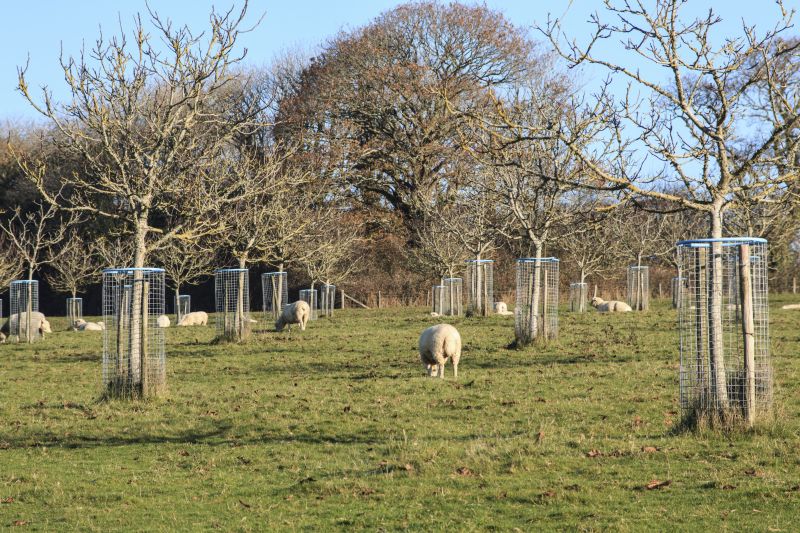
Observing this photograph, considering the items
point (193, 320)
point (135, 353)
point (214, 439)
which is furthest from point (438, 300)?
point (214, 439)

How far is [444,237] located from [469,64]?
11607 millimetres

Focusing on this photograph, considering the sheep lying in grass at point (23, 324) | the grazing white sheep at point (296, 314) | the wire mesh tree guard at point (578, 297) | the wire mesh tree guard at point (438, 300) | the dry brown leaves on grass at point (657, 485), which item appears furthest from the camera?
the wire mesh tree guard at point (578, 297)

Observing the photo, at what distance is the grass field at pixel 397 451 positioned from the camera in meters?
9.33

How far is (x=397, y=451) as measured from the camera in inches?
490

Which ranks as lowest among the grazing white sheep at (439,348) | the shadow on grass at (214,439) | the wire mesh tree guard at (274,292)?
the shadow on grass at (214,439)

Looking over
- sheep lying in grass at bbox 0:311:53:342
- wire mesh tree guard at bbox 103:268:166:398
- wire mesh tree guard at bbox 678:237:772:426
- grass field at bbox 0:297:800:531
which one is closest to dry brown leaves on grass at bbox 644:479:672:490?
grass field at bbox 0:297:800:531

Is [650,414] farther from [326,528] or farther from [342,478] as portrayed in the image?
[326,528]

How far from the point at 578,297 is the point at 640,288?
13.0 ft

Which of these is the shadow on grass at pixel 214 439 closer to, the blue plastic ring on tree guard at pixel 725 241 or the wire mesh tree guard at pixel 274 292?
the blue plastic ring on tree guard at pixel 725 241

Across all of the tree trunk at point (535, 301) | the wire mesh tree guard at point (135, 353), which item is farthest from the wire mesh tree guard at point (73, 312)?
the wire mesh tree guard at point (135, 353)

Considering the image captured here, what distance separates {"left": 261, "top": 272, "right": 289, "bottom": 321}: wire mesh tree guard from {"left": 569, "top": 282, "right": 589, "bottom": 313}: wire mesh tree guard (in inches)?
520

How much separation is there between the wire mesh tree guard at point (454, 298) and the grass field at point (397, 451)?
19095mm

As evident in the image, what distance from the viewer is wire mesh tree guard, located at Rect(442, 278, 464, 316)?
139ft

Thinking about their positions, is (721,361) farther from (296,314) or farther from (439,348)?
(296,314)
